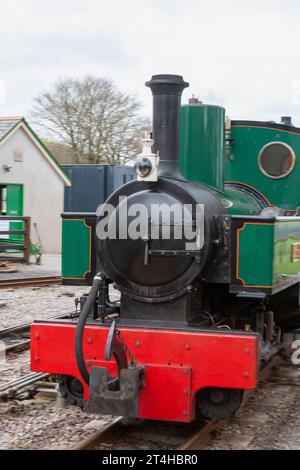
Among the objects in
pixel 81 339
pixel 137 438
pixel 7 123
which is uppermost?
pixel 7 123

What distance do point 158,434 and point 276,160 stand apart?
2696 mm

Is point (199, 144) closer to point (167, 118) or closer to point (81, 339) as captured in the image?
point (167, 118)

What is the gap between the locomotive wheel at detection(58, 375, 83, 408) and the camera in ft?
16.6

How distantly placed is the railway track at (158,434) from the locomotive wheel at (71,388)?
28 cm

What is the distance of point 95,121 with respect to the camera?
2666 centimetres

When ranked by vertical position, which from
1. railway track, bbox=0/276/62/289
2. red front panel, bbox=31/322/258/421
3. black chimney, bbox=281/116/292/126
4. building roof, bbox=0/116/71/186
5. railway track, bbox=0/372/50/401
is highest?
building roof, bbox=0/116/71/186

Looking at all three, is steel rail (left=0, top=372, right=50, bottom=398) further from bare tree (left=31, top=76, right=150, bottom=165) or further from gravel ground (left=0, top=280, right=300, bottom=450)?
bare tree (left=31, top=76, right=150, bottom=165)

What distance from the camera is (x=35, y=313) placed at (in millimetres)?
9867

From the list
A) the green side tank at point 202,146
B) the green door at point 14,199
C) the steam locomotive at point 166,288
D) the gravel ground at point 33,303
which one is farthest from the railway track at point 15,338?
the green door at point 14,199

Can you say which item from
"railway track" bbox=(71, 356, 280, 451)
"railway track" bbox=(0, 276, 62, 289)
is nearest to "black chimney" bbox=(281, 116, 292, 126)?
"railway track" bbox=(71, 356, 280, 451)

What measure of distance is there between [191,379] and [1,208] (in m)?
16.2

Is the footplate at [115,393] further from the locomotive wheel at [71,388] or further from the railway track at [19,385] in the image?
the railway track at [19,385]

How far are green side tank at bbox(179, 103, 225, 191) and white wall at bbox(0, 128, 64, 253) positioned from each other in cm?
1387

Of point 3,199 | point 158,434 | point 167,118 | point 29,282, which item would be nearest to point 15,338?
point 158,434
